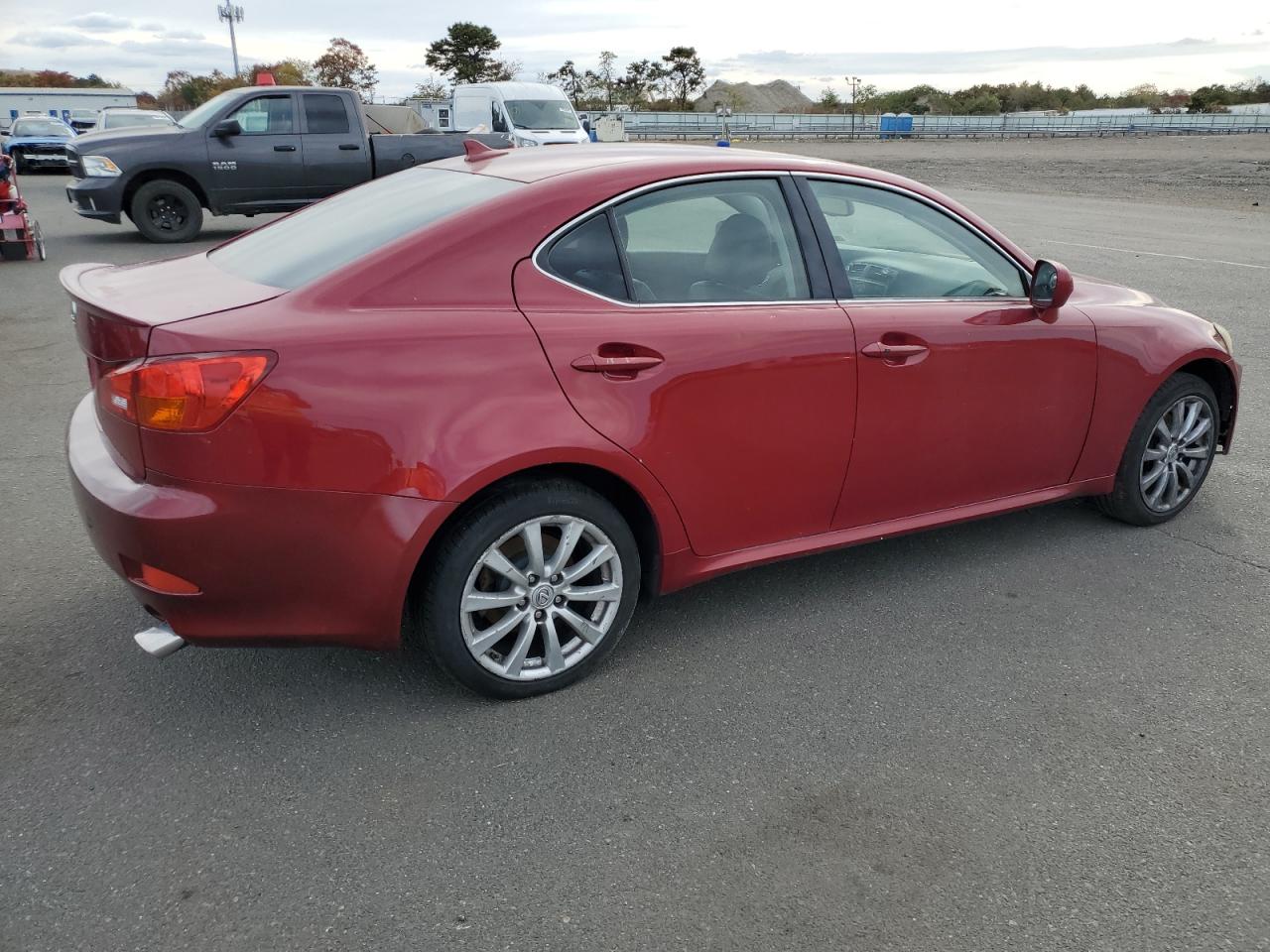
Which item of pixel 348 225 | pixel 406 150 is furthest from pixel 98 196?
pixel 348 225

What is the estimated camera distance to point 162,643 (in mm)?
2992

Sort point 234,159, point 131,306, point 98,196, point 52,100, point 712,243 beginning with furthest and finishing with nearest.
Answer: point 52,100
point 234,159
point 98,196
point 712,243
point 131,306

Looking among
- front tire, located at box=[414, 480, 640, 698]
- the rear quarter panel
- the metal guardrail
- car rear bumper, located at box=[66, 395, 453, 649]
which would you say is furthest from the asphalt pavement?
the metal guardrail

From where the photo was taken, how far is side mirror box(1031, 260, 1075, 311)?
3.96m

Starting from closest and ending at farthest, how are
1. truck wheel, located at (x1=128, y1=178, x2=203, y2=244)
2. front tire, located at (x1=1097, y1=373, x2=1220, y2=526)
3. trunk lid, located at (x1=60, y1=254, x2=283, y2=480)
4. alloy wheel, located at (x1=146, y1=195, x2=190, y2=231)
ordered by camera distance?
1. trunk lid, located at (x1=60, y1=254, x2=283, y2=480)
2. front tire, located at (x1=1097, y1=373, x2=1220, y2=526)
3. truck wheel, located at (x1=128, y1=178, x2=203, y2=244)
4. alloy wheel, located at (x1=146, y1=195, x2=190, y2=231)

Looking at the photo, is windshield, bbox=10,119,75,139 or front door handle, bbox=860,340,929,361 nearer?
front door handle, bbox=860,340,929,361

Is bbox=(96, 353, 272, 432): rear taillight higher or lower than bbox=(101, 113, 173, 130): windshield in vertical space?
higher

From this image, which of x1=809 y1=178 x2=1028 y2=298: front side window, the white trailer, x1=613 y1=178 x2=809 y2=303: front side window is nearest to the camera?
x1=613 y1=178 x2=809 y2=303: front side window

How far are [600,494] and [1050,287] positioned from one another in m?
1.93

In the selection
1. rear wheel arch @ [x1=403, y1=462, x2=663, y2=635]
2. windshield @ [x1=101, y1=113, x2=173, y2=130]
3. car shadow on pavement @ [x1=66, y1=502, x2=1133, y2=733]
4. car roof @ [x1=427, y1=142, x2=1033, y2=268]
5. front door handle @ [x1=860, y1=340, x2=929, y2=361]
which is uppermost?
car roof @ [x1=427, y1=142, x2=1033, y2=268]

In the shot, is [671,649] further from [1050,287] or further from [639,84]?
[639,84]

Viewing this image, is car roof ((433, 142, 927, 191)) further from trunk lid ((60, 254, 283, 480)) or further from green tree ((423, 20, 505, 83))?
green tree ((423, 20, 505, 83))

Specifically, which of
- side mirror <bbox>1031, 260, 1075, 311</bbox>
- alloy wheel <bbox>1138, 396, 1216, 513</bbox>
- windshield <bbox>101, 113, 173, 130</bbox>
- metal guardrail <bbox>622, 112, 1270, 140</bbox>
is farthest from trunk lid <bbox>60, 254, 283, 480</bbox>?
metal guardrail <bbox>622, 112, 1270, 140</bbox>

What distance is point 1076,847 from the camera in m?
2.65
